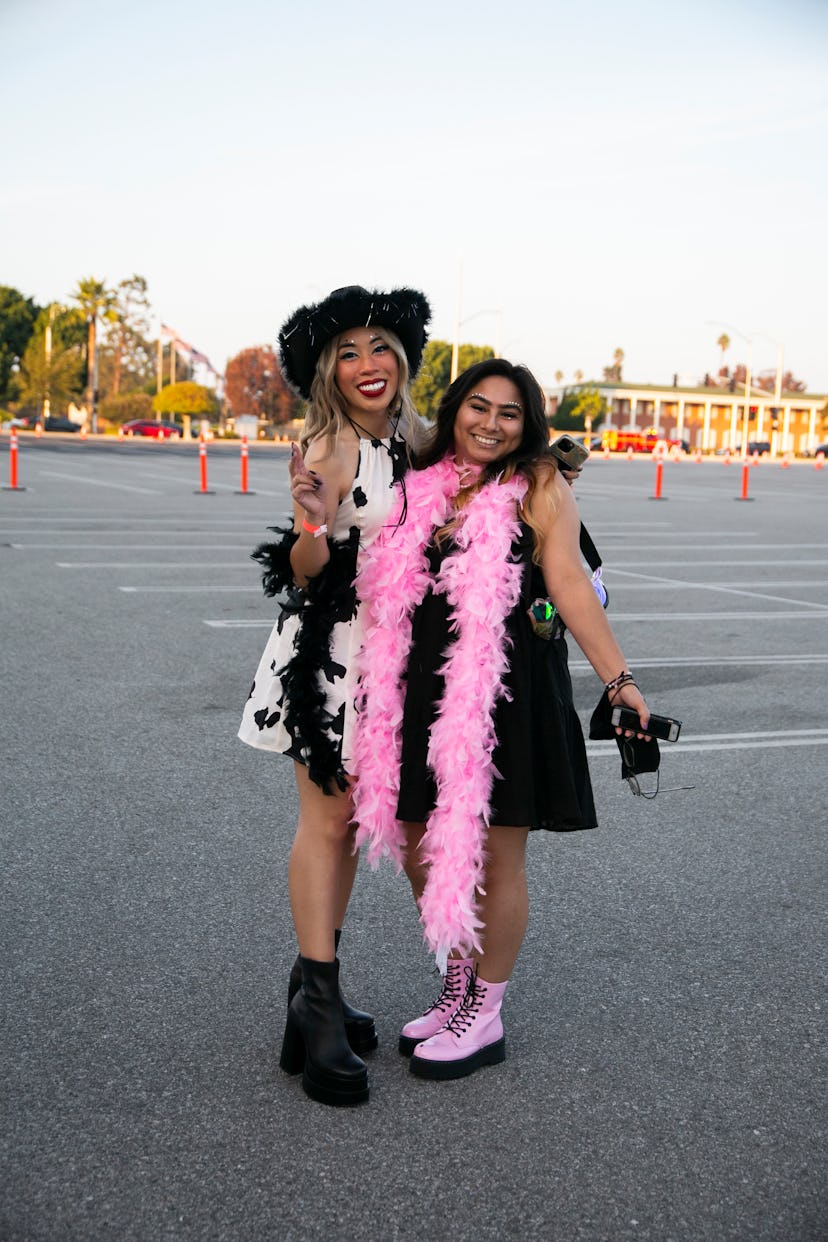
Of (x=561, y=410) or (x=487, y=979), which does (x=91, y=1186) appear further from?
(x=561, y=410)

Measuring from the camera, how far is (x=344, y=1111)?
9.99 ft

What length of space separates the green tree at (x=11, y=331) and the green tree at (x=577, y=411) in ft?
118

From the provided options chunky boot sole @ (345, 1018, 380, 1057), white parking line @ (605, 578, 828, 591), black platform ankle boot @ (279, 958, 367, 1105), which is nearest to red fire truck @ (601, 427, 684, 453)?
white parking line @ (605, 578, 828, 591)

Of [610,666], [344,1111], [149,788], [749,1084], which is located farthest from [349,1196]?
[149,788]

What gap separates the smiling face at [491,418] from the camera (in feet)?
10.7

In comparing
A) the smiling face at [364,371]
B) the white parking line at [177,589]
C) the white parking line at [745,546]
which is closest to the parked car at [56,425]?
the white parking line at [745,546]

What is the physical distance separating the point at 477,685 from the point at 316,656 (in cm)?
39

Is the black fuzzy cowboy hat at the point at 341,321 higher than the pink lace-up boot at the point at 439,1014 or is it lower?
higher

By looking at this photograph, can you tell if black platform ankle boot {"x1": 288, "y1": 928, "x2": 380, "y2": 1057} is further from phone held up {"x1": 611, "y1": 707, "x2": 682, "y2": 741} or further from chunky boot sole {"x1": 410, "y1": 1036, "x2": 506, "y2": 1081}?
phone held up {"x1": 611, "y1": 707, "x2": 682, "y2": 741}

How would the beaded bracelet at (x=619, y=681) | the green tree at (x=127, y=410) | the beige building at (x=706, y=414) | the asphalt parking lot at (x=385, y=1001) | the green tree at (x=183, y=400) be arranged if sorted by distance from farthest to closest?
the beige building at (x=706, y=414)
the green tree at (x=127, y=410)
the green tree at (x=183, y=400)
the beaded bracelet at (x=619, y=681)
the asphalt parking lot at (x=385, y=1001)

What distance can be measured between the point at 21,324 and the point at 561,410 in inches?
1507

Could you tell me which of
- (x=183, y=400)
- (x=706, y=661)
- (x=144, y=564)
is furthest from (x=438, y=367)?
(x=706, y=661)

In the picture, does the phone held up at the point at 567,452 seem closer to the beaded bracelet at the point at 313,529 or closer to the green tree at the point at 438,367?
the beaded bracelet at the point at 313,529

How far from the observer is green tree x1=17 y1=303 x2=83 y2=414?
2990 inches
